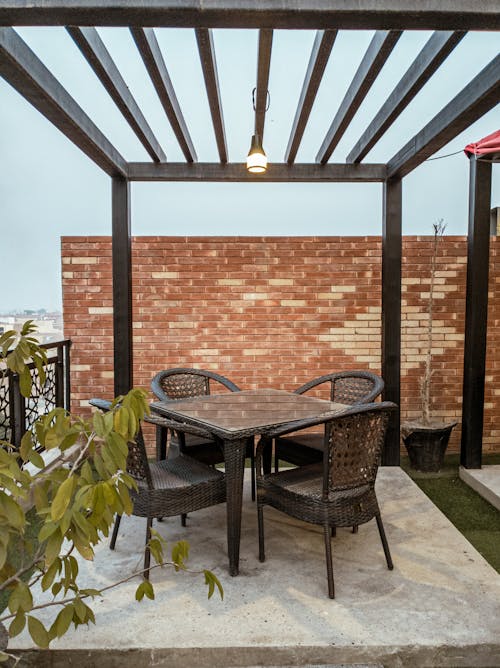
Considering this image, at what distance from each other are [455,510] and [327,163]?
2.91 metres

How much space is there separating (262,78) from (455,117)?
1204mm

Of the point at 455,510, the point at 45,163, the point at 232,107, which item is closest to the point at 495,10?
the point at 232,107

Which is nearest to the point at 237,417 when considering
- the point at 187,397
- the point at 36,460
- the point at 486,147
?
the point at 187,397

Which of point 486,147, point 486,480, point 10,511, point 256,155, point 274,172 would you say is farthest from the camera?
point 274,172

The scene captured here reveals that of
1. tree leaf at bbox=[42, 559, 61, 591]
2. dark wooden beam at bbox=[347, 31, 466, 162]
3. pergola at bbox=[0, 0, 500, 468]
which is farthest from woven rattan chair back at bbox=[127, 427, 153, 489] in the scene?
dark wooden beam at bbox=[347, 31, 466, 162]

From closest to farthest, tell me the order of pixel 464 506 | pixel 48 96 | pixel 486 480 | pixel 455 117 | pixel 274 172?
pixel 48 96, pixel 455 117, pixel 464 506, pixel 486 480, pixel 274 172

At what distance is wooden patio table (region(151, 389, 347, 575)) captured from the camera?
2406 mm

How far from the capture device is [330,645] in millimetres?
1895

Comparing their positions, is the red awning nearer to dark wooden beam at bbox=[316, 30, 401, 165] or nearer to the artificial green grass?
dark wooden beam at bbox=[316, 30, 401, 165]

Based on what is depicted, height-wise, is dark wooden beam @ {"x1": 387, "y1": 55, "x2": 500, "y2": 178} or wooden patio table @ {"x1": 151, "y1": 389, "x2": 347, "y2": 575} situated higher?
dark wooden beam @ {"x1": 387, "y1": 55, "x2": 500, "y2": 178}

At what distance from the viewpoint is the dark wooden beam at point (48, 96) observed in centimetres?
217

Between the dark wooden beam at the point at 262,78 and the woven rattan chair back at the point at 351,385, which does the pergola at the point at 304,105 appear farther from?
the woven rattan chair back at the point at 351,385

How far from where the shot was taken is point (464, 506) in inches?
133

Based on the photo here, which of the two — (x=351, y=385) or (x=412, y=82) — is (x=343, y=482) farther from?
(x=412, y=82)
